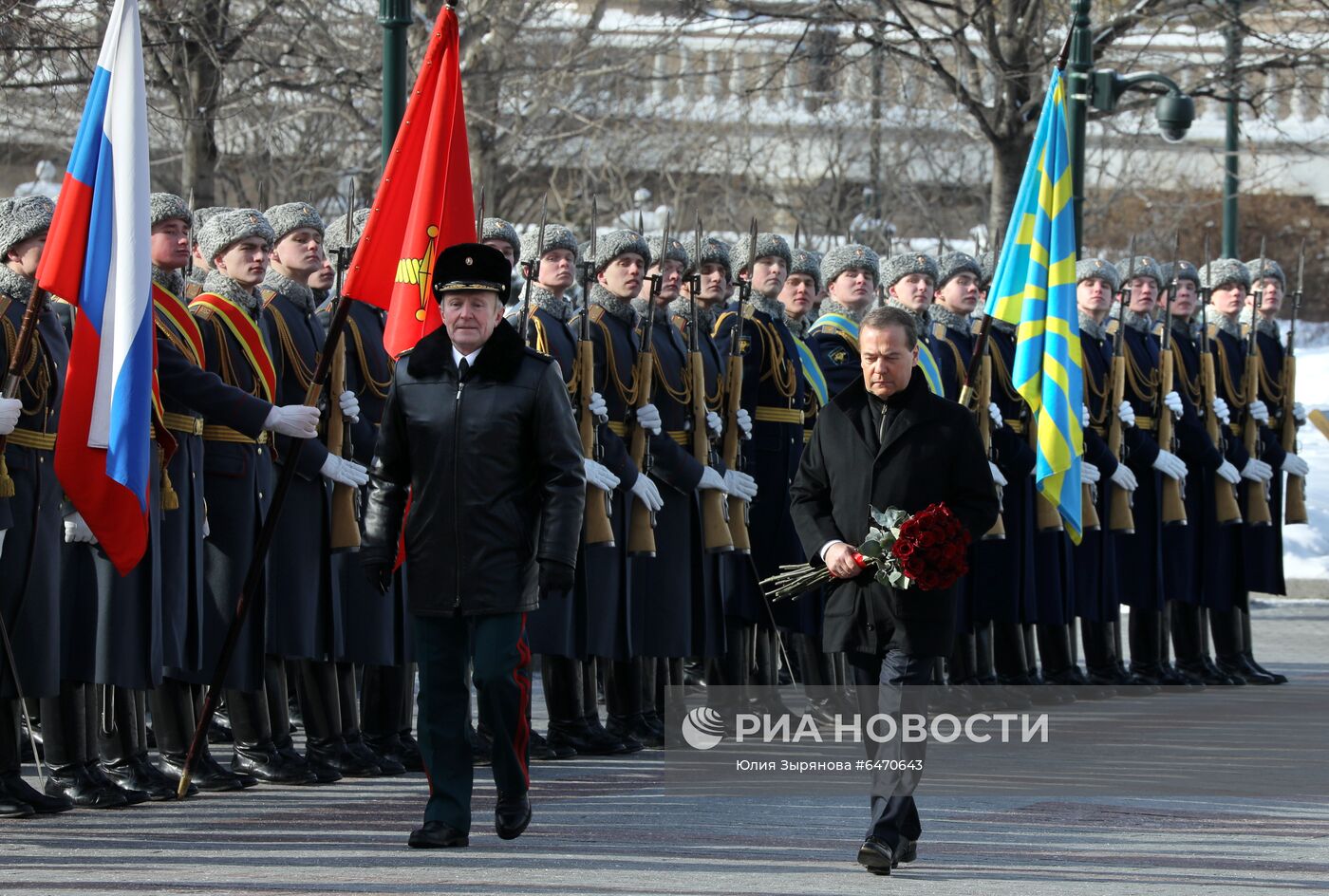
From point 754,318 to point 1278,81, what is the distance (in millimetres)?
8970

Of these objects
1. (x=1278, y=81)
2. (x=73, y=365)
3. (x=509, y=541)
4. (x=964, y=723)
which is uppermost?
(x=1278, y=81)

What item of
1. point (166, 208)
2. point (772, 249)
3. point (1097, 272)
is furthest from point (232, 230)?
point (1097, 272)

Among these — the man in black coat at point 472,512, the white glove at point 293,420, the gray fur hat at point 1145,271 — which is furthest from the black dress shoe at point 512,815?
the gray fur hat at point 1145,271

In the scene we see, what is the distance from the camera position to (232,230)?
30.0 ft

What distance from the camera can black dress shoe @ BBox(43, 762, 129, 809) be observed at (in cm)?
841

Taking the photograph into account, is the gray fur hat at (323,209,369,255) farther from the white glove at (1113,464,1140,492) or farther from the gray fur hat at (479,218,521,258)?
the white glove at (1113,464,1140,492)

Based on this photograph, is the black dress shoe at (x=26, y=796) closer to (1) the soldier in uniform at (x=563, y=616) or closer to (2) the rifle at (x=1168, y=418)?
(1) the soldier in uniform at (x=563, y=616)

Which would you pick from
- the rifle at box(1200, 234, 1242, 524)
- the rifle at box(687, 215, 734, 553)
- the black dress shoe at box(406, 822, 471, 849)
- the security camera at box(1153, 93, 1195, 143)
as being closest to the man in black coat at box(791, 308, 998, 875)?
the black dress shoe at box(406, 822, 471, 849)

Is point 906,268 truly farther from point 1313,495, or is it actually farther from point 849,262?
point 1313,495

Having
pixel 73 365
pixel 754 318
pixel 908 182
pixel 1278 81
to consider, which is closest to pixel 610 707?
pixel 754 318

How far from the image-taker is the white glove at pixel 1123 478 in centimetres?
1326

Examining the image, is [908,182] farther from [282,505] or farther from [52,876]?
[52,876]

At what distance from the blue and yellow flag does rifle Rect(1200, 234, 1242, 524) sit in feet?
8.32

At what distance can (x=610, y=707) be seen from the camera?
10.8m
